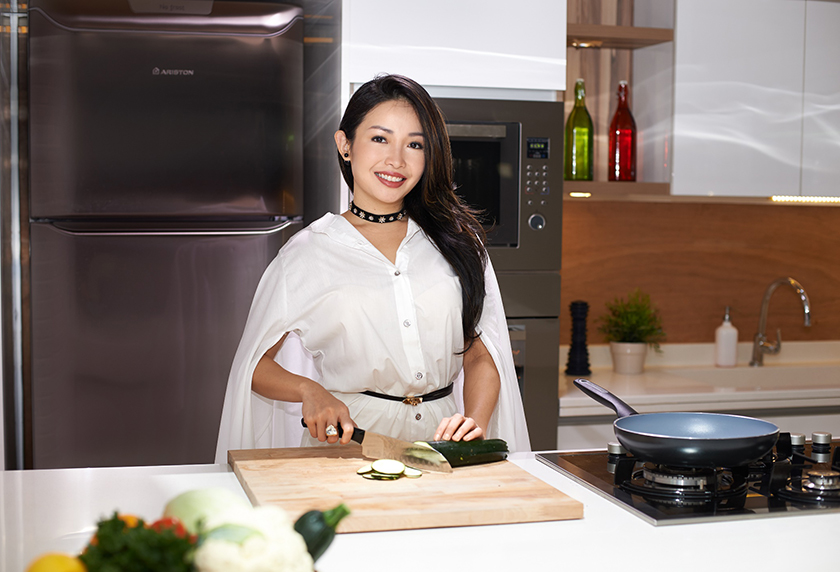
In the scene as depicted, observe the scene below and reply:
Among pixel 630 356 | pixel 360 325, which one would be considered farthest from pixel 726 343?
pixel 360 325

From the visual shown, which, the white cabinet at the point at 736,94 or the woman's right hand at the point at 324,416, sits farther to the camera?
the white cabinet at the point at 736,94

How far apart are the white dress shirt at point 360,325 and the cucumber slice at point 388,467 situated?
43 centimetres

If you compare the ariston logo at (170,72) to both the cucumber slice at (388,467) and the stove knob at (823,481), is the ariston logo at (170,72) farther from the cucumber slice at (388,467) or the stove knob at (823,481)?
the stove knob at (823,481)

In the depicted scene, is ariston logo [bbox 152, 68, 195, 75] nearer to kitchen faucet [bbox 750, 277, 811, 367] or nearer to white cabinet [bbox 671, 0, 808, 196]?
white cabinet [bbox 671, 0, 808, 196]

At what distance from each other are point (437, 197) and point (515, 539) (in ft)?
2.83

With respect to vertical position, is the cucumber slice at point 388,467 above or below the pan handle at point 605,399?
below

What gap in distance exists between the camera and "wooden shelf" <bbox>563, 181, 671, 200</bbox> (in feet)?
8.32

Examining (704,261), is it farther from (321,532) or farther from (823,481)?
(321,532)

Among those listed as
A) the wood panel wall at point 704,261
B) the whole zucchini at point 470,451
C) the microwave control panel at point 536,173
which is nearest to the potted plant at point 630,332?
the wood panel wall at point 704,261

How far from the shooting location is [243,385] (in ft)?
5.15

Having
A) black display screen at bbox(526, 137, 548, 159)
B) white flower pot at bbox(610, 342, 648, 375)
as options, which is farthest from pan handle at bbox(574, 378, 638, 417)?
white flower pot at bbox(610, 342, 648, 375)

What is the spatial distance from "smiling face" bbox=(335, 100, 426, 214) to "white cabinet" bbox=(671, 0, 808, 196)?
1270 millimetres

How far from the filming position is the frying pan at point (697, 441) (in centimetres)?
105

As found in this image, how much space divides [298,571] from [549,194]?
1.85 meters
